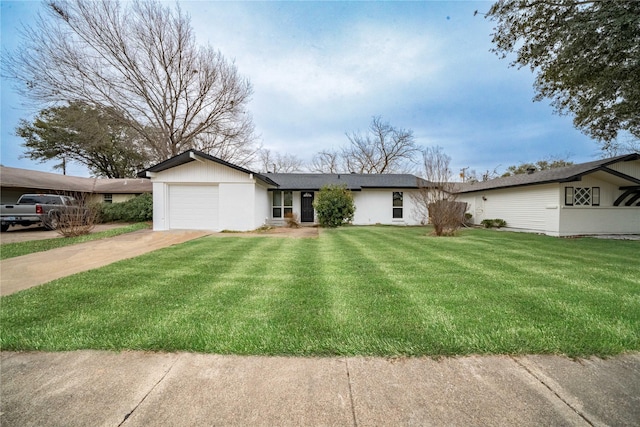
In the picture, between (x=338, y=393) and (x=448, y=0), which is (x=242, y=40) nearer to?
(x=448, y=0)

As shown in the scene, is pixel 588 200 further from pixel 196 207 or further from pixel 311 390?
pixel 196 207

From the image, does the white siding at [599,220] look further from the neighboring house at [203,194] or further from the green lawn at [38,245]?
the green lawn at [38,245]

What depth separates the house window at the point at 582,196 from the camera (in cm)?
1208

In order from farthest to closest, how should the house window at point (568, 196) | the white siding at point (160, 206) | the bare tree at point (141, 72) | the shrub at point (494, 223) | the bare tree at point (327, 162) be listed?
the bare tree at point (327, 162)
the shrub at point (494, 223)
the bare tree at point (141, 72)
the white siding at point (160, 206)
the house window at point (568, 196)

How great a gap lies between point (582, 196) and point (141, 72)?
26.1 meters

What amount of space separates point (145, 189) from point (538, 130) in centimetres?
2999

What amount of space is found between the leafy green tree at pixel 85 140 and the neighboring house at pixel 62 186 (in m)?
3.03

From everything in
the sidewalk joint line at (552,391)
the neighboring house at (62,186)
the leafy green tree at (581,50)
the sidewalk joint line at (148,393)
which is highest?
the leafy green tree at (581,50)

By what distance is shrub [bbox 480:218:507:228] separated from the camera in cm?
1495

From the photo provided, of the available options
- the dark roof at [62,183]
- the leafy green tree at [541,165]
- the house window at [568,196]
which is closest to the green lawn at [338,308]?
the house window at [568,196]

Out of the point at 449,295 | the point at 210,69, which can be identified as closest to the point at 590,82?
the point at 449,295

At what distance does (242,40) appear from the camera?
11.5 meters

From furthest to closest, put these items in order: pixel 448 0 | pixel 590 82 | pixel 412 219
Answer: pixel 412 219, pixel 448 0, pixel 590 82

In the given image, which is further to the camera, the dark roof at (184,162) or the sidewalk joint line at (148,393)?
the dark roof at (184,162)
